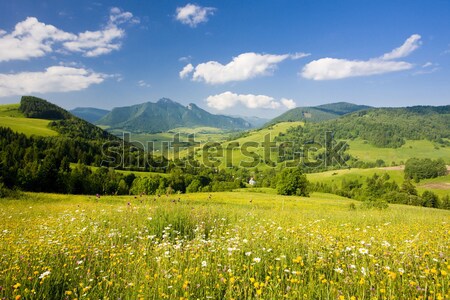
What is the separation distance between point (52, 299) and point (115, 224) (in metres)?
4.53

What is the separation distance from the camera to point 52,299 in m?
4.42

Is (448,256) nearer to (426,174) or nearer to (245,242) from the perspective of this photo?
(245,242)

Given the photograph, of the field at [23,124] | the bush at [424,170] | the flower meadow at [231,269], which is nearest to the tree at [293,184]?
the flower meadow at [231,269]

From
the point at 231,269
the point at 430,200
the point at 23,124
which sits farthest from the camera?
the point at 23,124

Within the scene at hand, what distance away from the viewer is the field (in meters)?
143

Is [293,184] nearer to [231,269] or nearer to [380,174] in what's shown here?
[231,269]

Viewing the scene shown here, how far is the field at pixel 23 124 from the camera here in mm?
142625

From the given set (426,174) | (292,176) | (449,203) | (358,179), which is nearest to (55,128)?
(292,176)

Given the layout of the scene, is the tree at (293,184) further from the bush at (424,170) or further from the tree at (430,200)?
the bush at (424,170)

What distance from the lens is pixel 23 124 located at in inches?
6260

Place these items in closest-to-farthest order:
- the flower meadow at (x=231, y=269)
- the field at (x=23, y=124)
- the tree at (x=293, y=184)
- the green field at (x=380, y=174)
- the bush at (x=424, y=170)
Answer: the flower meadow at (x=231, y=269) → the tree at (x=293, y=184) → the green field at (x=380, y=174) → the field at (x=23, y=124) → the bush at (x=424, y=170)

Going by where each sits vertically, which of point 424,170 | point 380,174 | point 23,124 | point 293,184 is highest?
point 23,124

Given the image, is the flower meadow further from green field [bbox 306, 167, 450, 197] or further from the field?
the field

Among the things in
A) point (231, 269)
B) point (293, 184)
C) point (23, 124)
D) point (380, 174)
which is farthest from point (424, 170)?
point (23, 124)
